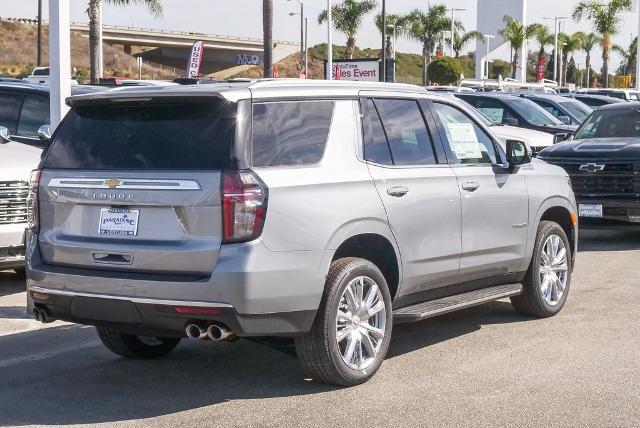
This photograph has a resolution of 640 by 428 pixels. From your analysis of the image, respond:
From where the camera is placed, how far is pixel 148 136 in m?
6.03

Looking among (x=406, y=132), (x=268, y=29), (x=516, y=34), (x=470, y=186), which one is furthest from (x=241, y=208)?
(x=516, y=34)

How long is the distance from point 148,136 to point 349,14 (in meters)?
58.4

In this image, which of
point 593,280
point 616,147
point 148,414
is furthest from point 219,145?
point 616,147

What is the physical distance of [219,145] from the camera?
5805mm

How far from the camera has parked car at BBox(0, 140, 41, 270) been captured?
9398 mm

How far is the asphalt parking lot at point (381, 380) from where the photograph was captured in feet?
19.2

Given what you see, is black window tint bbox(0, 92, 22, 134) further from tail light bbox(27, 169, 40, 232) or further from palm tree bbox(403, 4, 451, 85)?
palm tree bbox(403, 4, 451, 85)

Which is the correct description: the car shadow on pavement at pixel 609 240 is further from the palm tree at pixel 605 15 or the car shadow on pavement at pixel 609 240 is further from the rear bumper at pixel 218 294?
the palm tree at pixel 605 15

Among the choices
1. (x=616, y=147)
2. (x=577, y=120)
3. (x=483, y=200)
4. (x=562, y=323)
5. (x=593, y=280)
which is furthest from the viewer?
(x=577, y=120)

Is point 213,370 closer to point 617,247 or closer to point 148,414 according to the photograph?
point 148,414

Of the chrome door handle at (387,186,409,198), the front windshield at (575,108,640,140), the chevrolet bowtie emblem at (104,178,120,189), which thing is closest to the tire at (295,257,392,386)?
the chrome door handle at (387,186,409,198)

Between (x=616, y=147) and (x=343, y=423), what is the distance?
8.34 m

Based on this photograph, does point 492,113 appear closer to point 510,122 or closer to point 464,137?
point 510,122

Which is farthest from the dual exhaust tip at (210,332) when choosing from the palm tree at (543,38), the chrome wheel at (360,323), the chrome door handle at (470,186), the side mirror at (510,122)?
the palm tree at (543,38)
